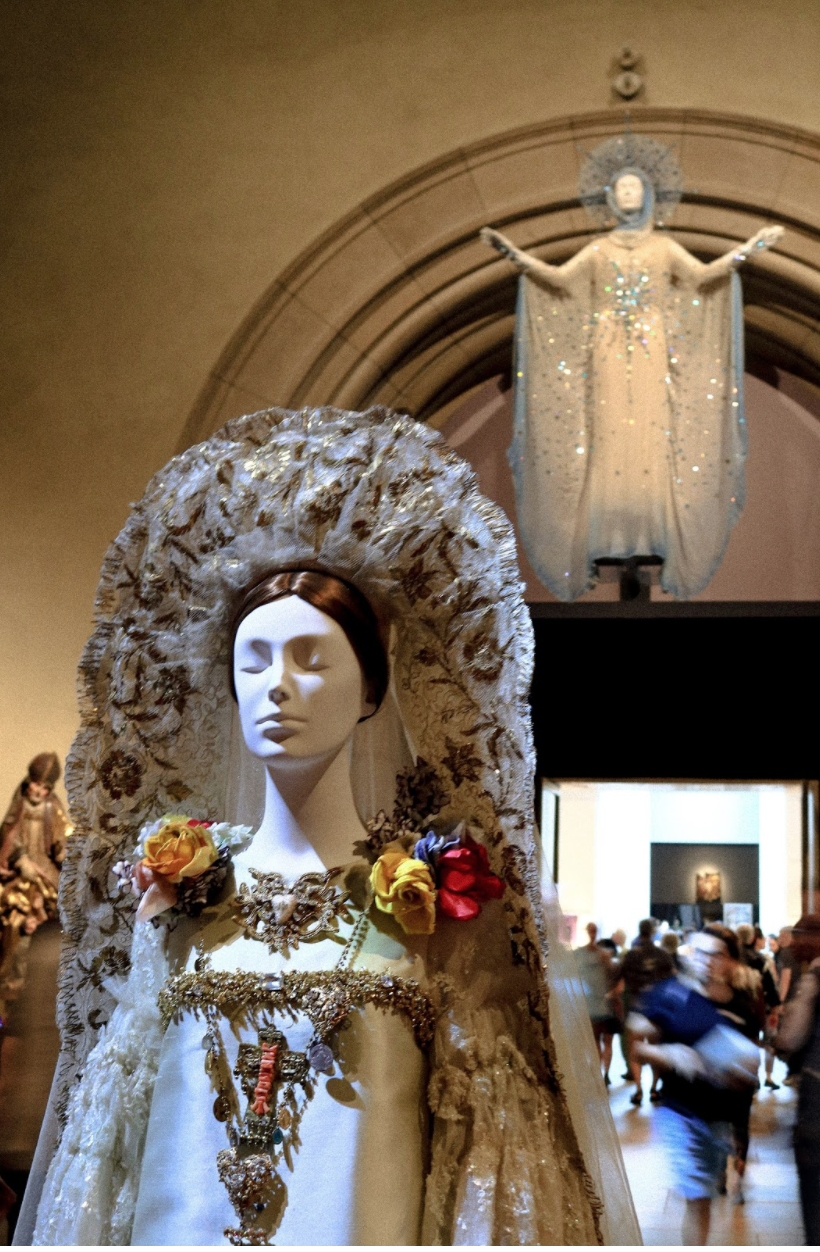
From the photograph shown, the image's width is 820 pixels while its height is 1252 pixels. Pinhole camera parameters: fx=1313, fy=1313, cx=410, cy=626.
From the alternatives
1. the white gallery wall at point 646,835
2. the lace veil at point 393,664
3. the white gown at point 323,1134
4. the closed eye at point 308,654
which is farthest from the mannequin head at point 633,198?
the white gown at point 323,1134

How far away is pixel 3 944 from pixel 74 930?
3240 mm

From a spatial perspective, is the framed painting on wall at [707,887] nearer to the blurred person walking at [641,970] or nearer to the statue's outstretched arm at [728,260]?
the blurred person walking at [641,970]

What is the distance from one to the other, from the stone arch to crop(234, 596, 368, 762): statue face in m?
3.68

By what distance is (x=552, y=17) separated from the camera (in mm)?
5660

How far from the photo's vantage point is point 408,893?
6.27 feet

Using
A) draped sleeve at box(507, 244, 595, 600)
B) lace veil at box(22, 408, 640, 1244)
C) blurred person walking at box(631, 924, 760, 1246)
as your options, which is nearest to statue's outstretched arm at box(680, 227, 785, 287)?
draped sleeve at box(507, 244, 595, 600)

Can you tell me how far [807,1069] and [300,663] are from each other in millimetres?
1904

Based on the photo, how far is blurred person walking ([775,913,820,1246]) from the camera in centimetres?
316

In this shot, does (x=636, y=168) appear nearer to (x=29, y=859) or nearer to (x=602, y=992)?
(x=602, y=992)

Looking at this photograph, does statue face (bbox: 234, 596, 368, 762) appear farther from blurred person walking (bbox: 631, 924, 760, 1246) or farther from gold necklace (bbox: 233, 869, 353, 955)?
blurred person walking (bbox: 631, 924, 760, 1246)

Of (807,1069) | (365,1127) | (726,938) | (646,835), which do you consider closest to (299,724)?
(365,1127)

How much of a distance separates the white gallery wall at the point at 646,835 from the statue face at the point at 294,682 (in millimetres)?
4636

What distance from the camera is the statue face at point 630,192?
18.0 feet

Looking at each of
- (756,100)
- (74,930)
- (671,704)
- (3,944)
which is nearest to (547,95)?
(756,100)
